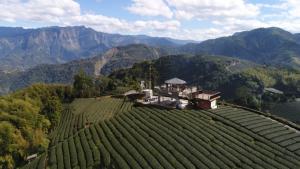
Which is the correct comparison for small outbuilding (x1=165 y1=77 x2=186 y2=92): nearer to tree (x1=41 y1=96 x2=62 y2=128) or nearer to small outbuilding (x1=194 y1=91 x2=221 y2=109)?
small outbuilding (x1=194 y1=91 x2=221 y2=109)

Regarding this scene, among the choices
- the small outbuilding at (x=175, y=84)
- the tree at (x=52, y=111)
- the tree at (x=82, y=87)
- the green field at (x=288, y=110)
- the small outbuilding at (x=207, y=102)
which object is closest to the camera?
the small outbuilding at (x=207, y=102)

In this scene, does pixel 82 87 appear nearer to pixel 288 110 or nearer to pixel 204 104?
pixel 204 104

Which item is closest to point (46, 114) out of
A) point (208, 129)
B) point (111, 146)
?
point (111, 146)

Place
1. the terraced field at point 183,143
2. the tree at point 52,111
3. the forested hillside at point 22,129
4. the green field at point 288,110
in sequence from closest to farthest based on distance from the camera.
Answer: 1. the terraced field at point 183,143
2. the forested hillside at point 22,129
3. the tree at point 52,111
4. the green field at point 288,110

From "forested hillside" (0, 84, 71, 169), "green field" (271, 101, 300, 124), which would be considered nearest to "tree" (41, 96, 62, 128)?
"forested hillside" (0, 84, 71, 169)

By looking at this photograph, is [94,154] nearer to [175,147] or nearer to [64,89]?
[175,147]

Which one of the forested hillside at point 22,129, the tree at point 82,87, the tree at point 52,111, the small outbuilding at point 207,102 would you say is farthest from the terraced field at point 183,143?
the tree at point 82,87

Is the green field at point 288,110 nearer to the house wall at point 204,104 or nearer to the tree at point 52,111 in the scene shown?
the house wall at point 204,104

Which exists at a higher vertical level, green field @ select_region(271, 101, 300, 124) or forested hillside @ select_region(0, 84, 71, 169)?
forested hillside @ select_region(0, 84, 71, 169)
